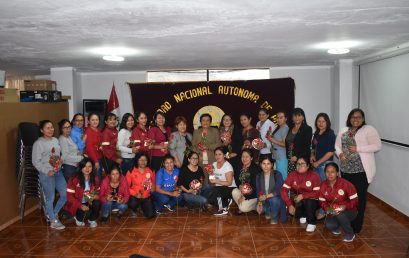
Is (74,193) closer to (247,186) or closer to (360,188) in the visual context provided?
(247,186)

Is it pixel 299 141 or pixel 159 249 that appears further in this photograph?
pixel 299 141

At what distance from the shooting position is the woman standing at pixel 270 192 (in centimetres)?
443

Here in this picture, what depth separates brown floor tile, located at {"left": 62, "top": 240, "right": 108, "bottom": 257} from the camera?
3.51 meters

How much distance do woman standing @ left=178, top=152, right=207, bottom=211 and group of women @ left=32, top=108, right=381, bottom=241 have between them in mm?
14

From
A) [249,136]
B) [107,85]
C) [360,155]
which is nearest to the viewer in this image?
[360,155]

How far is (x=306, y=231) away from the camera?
13.4 feet

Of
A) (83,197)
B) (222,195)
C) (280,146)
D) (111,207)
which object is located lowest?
(111,207)

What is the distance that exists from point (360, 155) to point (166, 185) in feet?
8.38

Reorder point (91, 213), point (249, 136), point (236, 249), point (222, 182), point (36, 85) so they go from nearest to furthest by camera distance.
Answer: point (236, 249) < point (91, 213) < point (222, 182) < point (249, 136) < point (36, 85)

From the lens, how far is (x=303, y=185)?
425 centimetres

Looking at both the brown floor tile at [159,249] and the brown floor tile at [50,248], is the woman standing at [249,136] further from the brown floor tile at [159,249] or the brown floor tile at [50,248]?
the brown floor tile at [50,248]

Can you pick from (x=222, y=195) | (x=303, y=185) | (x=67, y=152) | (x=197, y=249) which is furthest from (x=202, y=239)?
(x=67, y=152)

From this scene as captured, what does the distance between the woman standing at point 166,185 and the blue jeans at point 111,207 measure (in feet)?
1.49

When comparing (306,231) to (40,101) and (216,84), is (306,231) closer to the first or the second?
(216,84)
